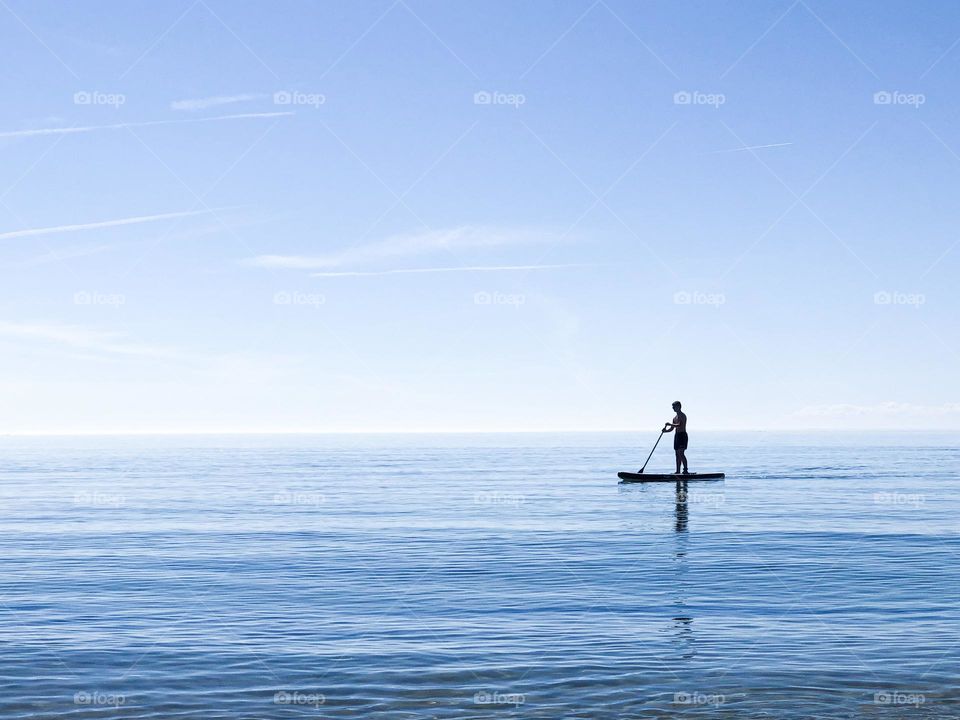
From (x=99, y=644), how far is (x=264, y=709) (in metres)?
3.89

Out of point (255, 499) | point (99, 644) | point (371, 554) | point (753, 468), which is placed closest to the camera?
point (99, 644)

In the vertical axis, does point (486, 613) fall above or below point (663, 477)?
below

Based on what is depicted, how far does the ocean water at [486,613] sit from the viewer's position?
998 cm

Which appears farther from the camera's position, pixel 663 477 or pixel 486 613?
pixel 663 477

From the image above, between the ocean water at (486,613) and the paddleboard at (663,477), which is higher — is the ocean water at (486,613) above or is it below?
below

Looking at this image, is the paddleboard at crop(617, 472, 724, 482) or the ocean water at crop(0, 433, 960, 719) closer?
the ocean water at crop(0, 433, 960, 719)

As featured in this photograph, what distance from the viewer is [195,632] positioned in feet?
42.6

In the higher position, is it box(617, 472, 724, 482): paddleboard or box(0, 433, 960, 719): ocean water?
box(617, 472, 724, 482): paddleboard

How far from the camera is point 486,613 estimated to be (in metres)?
14.2

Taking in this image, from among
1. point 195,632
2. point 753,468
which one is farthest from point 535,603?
point 753,468

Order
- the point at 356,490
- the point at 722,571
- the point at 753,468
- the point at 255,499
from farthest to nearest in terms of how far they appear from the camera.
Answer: the point at 753,468 → the point at 356,490 → the point at 255,499 → the point at 722,571

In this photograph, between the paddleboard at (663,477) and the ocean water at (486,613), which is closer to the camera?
the ocean water at (486,613)

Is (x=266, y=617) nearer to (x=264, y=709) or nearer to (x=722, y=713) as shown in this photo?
(x=264, y=709)

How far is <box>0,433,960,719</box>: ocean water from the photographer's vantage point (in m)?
9.98
